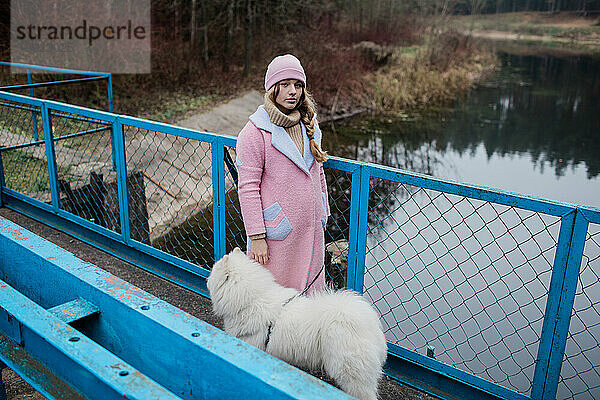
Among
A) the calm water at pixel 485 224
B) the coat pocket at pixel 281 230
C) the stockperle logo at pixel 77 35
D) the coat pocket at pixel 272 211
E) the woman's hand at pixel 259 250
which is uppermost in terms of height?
the stockperle logo at pixel 77 35

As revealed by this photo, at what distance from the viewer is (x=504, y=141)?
13.3 metres

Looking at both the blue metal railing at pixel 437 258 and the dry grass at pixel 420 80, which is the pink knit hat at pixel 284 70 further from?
the dry grass at pixel 420 80

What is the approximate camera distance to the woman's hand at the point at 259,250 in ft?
8.13

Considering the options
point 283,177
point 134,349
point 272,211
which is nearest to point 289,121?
point 283,177

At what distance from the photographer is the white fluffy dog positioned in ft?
6.48

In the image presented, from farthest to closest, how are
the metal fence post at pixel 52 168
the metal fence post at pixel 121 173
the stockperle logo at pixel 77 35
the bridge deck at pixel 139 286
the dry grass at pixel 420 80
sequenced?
1. the dry grass at pixel 420 80
2. the stockperle logo at pixel 77 35
3. the metal fence post at pixel 52 168
4. the metal fence post at pixel 121 173
5. the bridge deck at pixel 139 286

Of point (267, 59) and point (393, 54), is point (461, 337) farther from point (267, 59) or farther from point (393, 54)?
point (393, 54)

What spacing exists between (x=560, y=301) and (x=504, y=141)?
39.7 feet

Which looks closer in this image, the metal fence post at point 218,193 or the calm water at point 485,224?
the metal fence post at point 218,193

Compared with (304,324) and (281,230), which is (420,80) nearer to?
(281,230)

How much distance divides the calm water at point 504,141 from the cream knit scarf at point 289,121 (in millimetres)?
7499

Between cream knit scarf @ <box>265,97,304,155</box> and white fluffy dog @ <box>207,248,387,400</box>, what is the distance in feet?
2.10

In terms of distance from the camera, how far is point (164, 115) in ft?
40.1

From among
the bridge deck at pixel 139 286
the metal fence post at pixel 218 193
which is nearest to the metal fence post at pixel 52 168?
the bridge deck at pixel 139 286
